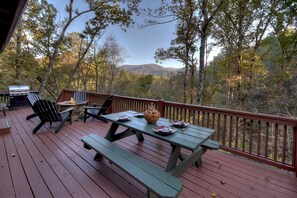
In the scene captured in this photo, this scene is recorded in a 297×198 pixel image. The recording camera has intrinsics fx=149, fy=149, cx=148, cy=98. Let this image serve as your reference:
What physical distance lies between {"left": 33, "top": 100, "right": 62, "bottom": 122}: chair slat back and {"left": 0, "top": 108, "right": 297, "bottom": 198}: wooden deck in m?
0.75

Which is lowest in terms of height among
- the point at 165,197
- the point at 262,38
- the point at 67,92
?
the point at 165,197

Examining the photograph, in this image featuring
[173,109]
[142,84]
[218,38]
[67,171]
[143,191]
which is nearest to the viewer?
[143,191]

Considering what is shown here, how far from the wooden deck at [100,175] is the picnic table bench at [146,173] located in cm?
36

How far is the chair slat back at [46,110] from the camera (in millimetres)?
3463

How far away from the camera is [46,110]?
3539mm

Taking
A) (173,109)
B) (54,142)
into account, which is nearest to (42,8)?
(54,142)

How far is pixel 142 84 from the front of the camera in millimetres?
21281

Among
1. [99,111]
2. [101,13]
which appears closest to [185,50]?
[101,13]

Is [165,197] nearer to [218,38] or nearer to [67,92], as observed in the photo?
[67,92]

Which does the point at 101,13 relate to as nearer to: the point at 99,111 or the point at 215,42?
the point at 99,111

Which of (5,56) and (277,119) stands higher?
(5,56)

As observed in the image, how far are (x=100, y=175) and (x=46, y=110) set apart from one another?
246 centimetres

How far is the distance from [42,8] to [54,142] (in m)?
9.26

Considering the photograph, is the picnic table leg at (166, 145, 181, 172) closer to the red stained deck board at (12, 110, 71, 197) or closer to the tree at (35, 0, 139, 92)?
the red stained deck board at (12, 110, 71, 197)
